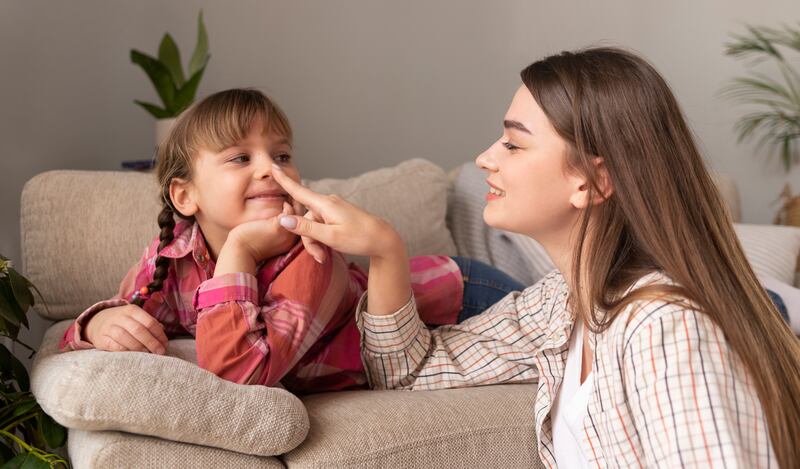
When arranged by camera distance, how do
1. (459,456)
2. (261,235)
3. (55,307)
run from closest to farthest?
(459,456) → (261,235) → (55,307)

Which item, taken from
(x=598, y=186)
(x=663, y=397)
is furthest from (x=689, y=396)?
(x=598, y=186)

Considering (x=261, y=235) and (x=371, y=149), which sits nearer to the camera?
(x=261, y=235)

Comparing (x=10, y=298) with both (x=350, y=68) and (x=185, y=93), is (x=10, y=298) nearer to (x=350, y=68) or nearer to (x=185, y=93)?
(x=185, y=93)

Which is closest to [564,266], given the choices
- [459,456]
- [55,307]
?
[459,456]

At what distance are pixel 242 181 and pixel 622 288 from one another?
73 cm

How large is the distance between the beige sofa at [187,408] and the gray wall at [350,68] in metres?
0.58

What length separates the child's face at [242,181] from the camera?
1.52m

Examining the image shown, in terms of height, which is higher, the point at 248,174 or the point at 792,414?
the point at 248,174

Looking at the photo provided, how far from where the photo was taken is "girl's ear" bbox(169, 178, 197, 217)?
63.1 inches

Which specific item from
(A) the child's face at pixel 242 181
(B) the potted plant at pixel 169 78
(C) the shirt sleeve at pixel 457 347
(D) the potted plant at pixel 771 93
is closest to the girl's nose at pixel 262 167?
(A) the child's face at pixel 242 181

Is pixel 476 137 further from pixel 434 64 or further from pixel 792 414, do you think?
pixel 792 414

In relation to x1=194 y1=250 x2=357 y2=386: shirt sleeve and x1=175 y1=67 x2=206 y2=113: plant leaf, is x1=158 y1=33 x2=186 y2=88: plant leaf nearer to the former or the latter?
x1=175 y1=67 x2=206 y2=113: plant leaf

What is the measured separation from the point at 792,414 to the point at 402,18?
2641 mm

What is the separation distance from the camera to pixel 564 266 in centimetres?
134
